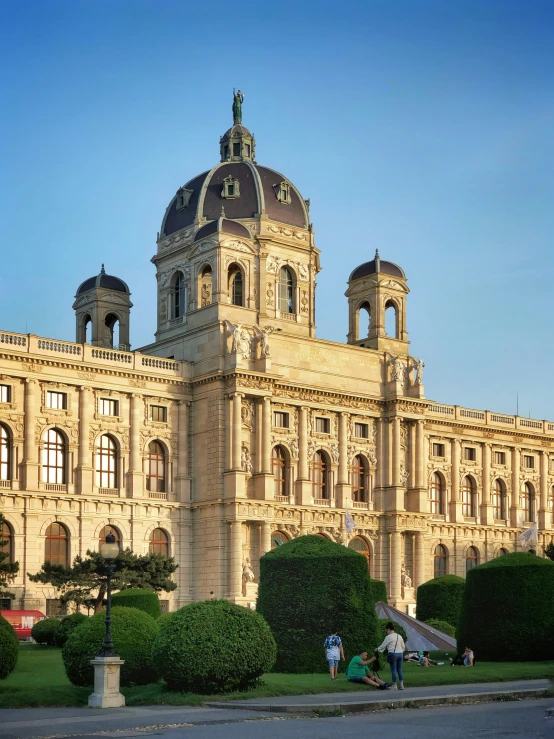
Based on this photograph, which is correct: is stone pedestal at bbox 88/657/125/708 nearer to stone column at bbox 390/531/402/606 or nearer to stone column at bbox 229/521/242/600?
stone column at bbox 229/521/242/600

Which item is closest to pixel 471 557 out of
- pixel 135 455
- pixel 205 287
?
pixel 205 287

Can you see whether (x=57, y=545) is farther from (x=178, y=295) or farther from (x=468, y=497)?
(x=468, y=497)

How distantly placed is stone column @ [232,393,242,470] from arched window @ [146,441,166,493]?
14.8ft

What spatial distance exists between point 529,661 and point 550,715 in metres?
17.7

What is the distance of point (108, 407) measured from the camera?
6700cm

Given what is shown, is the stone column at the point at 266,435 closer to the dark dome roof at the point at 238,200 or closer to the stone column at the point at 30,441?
the stone column at the point at 30,441

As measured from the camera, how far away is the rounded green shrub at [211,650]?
95.0ft

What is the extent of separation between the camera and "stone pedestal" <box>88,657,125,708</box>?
2773 cm

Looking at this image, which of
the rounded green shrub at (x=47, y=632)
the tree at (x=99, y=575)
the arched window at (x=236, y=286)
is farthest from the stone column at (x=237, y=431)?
the rounded green shrub at (x=47, y=632)

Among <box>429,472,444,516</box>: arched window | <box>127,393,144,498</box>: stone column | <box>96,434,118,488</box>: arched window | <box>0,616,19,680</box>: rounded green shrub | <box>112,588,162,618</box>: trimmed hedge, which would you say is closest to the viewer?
<box>0,616,19,680</box>: rounded green shrub

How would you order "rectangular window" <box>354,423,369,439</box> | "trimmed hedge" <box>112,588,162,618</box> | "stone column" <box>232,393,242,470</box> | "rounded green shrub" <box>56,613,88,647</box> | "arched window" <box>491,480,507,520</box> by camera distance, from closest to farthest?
"trimmed hedge" <box>112,588,162,618</box>
"rounded green shrub" <box>56,613,88,647</box>
"stone column" <box>232,393,242,470</box>
"rectangular window" <box>354,423,369,439</box>
"arched window" <box>491,480,507,520</box>

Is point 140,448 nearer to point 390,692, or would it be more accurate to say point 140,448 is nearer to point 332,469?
point 332,469

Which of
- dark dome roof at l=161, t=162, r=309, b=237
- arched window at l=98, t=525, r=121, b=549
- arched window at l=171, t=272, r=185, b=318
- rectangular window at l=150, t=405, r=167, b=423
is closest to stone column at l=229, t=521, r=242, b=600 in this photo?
arched window at l=98, t=525, r=121, b=549

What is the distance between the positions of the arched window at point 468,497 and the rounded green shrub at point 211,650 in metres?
56.5
